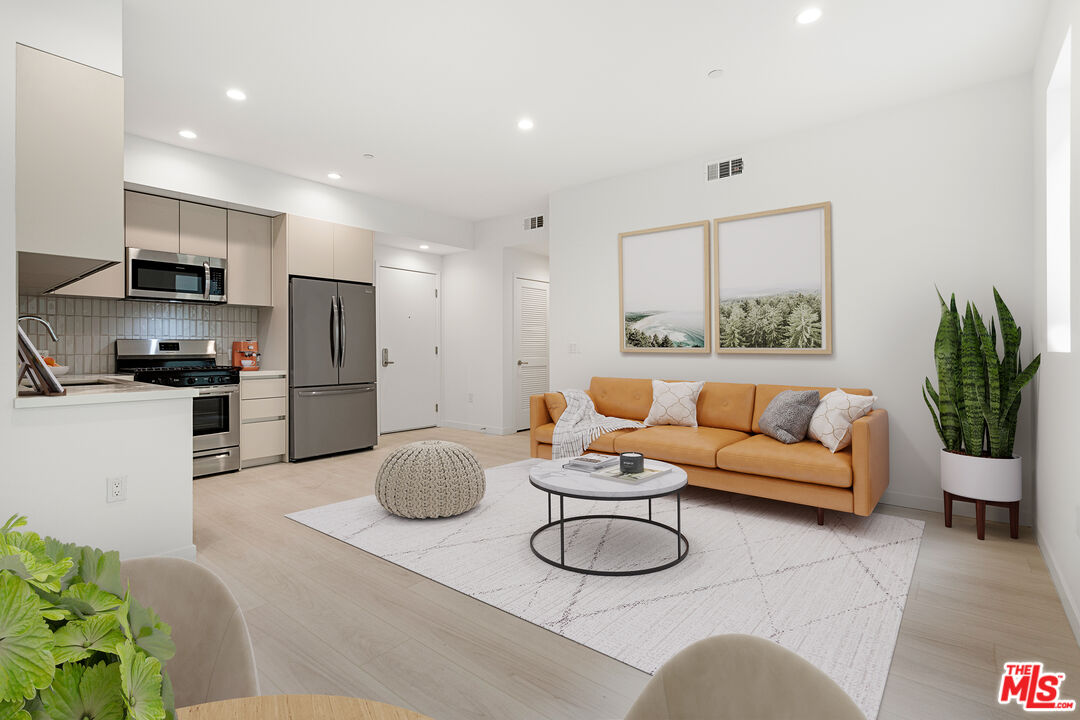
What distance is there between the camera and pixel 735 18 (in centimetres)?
278

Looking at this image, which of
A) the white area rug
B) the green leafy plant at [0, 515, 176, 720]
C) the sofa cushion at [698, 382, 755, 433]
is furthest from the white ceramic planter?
the green leafy plant at [0, 515, 176, 720]

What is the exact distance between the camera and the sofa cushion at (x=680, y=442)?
146 inches

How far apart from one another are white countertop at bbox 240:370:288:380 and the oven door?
0.12 metres

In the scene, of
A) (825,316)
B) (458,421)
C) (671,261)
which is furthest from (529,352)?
(825,316)

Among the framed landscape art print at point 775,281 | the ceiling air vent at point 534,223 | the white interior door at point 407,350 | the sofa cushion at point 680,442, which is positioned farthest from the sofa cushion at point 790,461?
the white interior door at point 407,350

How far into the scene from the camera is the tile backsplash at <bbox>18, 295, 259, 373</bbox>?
427 centimetres

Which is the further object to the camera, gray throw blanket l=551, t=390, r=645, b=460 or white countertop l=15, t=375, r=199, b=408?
gray throw blanket l=551, t=390, r=645, b=460

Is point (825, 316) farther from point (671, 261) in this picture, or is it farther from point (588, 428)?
point (588, 428)

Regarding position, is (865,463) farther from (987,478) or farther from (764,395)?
(764,395)

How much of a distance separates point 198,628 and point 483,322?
6014 mm

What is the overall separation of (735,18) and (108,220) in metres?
3.14

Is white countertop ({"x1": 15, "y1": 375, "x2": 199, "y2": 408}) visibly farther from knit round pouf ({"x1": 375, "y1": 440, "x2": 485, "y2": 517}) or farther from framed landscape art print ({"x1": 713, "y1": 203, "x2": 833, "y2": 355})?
framed landscape art print ({"x1": 713, "y1": 203, "x2": 833, "y2": 355})

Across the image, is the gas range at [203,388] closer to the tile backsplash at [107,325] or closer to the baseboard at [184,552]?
the tile backsplash at [107,325]

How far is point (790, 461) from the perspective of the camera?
331 centimetres
